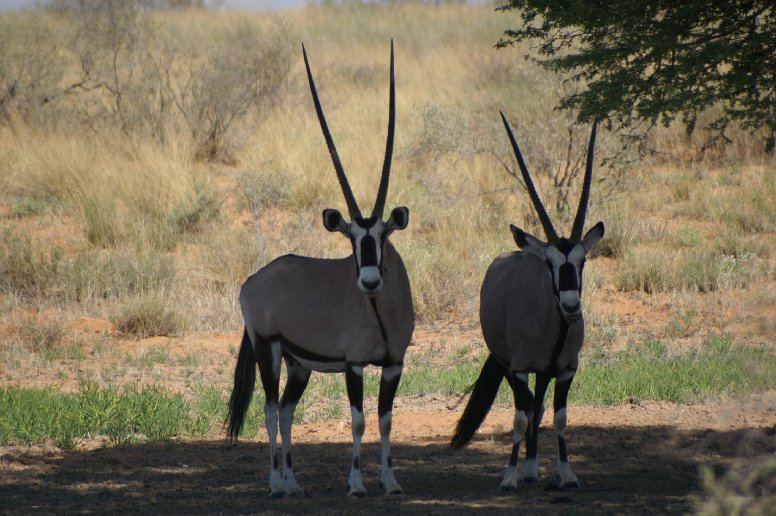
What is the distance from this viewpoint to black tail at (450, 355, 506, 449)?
7.23m

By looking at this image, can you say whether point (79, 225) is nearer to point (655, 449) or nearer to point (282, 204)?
point (282, 204)

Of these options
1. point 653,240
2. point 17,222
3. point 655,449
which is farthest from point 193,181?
point 655,449

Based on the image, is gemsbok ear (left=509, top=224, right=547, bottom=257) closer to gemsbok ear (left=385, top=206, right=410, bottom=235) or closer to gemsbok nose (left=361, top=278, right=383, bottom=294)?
gemsbok ear (left=385, top=206, right=410, bottom=235)

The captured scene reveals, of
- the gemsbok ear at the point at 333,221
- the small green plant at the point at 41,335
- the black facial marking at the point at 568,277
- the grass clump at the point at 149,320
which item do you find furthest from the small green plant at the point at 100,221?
the black facial marking at the point at 568,277

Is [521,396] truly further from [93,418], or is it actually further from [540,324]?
[93,418]

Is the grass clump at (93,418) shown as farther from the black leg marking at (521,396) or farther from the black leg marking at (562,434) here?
the black leg marking at (562,434)

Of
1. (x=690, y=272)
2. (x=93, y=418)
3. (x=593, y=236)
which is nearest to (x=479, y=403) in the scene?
(x=593, y=236)

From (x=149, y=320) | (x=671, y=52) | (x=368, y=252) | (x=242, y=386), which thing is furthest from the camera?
(x=149, y=320)

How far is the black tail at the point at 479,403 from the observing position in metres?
7.23

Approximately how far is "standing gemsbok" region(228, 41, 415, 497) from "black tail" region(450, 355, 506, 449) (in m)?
1.11

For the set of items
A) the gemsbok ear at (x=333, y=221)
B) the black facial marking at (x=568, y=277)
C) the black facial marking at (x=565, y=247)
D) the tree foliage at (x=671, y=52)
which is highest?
the tree foliage at (x=671, y=52)

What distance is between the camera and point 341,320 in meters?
6.34

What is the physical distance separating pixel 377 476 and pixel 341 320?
1142 mm

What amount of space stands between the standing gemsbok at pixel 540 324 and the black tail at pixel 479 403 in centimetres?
40
